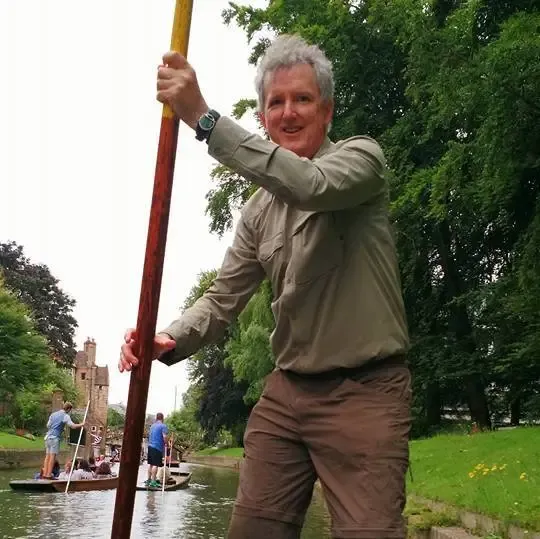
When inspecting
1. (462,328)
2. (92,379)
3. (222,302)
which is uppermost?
(92,379)

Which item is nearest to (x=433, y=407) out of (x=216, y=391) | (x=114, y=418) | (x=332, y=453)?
(x=216, y=391)

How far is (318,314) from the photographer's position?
85.0 inches

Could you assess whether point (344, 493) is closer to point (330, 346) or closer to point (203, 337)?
point (330, 346)

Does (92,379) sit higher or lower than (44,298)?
lower

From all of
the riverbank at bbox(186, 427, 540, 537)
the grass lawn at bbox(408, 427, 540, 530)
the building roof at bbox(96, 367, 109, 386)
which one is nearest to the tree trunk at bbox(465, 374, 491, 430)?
the grass lawn at bbox(408, 427, 540, 530)

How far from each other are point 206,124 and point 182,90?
0.12 meters

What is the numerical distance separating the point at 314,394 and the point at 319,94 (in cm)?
86

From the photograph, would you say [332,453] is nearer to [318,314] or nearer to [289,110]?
[318,314]

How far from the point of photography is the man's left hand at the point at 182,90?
6.75 feet

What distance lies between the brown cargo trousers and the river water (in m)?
5.13

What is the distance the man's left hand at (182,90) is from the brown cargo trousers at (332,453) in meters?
0.77

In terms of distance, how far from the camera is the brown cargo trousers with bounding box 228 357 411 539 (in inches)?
78.6

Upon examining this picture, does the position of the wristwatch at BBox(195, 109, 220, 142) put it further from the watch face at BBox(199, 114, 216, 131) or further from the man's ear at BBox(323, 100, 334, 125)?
the man's ear at BBox(323, 100, 334, 125)

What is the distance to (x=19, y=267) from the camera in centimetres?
5047
